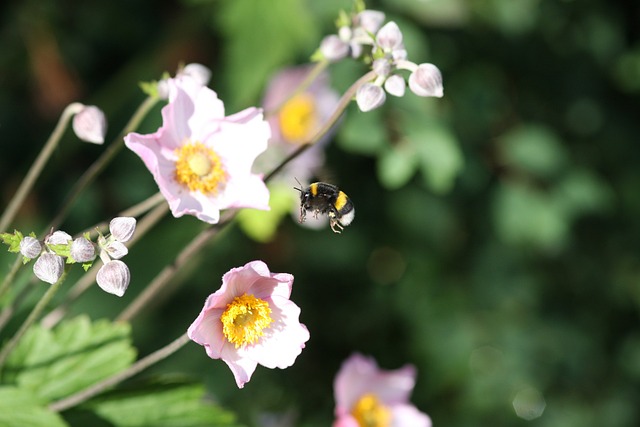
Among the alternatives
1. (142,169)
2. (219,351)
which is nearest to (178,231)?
(142,169)

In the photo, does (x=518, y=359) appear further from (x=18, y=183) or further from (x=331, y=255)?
(x=18, y=183)

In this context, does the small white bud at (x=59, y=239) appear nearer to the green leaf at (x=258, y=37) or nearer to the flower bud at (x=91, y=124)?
the flower bud at (x=91, y=124)

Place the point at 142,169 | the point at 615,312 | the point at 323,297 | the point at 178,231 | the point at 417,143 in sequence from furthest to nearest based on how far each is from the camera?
the point at 615,312 → the point at 323,297 → the point at 142,169 → the point at 178,231 → the point at 417,143

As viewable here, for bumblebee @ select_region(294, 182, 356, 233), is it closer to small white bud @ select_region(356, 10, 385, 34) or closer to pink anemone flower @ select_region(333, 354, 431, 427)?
small white bud @ select_region(356, 10, 385, 34)

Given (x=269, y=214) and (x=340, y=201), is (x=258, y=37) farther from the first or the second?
(x=340, y=201)

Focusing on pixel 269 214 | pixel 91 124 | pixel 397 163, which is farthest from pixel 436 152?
pixel 91 124

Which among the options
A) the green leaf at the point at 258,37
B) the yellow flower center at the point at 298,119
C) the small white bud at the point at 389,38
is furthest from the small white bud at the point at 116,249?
the yellow flower center at the point at 298,119
